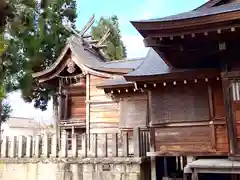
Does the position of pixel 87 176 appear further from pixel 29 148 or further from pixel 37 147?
pixel 29 148

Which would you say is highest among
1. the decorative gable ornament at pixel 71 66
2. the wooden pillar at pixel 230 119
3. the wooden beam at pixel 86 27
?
the wooden beam at pixel 86 27

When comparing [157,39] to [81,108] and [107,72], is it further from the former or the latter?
[81,108]

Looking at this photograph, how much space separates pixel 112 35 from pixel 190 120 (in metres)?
18.1

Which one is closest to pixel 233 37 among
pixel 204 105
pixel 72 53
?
pixel 204 105

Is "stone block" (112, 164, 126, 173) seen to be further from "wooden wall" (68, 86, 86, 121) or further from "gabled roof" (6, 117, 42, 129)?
"gabled roof" (6, 117, 42, 129)

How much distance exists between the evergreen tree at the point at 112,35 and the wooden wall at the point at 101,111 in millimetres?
10523

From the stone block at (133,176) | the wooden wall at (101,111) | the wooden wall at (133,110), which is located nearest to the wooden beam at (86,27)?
the wooden wall at (101,111)

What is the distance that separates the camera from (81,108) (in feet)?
50.4

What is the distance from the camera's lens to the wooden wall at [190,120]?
7.78m

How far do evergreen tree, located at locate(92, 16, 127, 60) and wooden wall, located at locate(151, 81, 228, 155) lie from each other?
51.8 feet

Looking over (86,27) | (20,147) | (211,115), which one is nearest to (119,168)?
(211,115)

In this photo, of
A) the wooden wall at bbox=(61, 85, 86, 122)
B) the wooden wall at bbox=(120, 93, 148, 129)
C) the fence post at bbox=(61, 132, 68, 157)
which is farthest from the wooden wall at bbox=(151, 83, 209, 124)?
the wooden wall at bbox=(61, 85, 86, 122)

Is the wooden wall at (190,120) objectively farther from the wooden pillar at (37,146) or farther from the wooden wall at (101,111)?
the wooden wall at (101,111)

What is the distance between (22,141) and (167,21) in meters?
7.24
